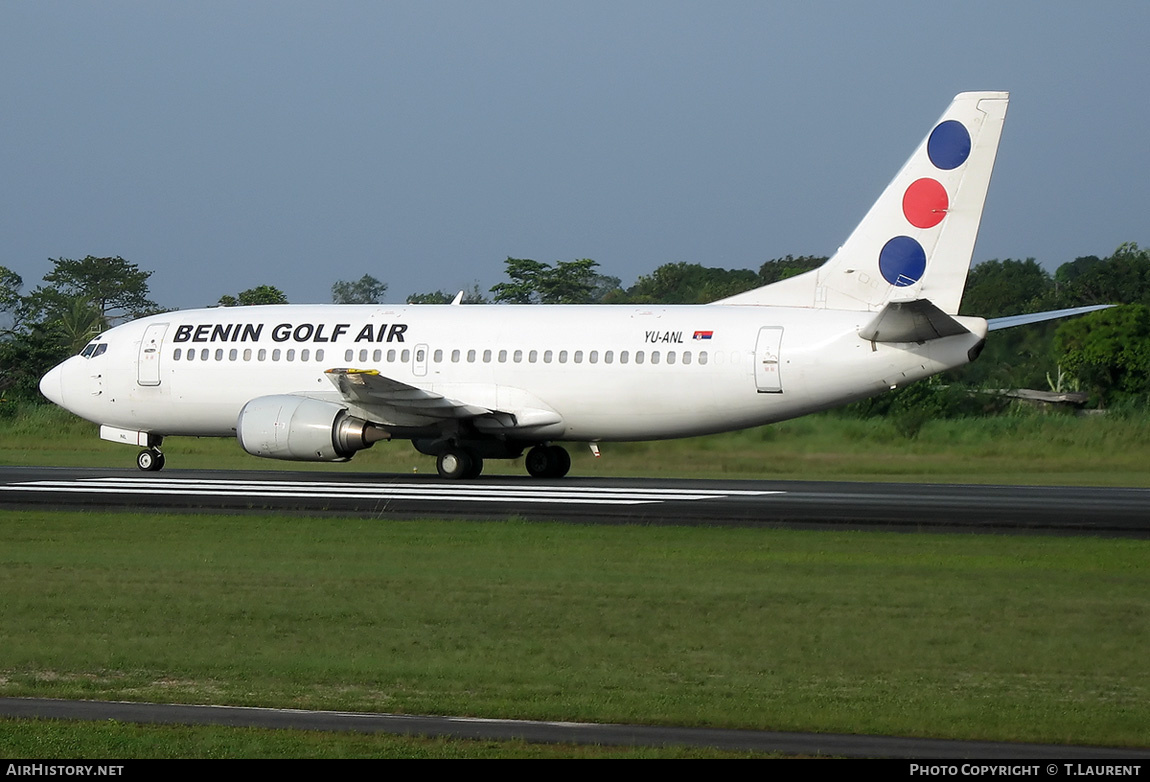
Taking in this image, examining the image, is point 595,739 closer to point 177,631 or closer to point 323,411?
point 177,631

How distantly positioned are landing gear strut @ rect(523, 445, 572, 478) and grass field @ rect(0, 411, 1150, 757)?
10955mm

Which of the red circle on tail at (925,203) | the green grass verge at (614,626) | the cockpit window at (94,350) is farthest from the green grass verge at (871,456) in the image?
the green grass verge at (614,626)

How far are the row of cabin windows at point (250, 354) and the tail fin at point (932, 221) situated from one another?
11924 mm

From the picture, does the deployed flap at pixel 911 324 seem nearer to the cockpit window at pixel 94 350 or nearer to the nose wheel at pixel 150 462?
the nose wheel at pixel 150 462

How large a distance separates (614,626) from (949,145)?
723 inches

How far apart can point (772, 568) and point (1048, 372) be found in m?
34.5

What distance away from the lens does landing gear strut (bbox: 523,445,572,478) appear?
3191cm

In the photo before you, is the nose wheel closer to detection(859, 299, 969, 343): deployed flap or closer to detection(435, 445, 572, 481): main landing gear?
detection(435, 445, 572, 481): main landing gear

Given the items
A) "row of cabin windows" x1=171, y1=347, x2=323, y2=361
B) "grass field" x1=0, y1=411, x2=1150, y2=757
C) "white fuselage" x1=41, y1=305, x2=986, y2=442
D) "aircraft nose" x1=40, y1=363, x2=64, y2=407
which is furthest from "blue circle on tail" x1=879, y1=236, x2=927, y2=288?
"aircraft nose" x1=40, y1=363, x2=64, y2=407

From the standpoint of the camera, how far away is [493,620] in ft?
42.2

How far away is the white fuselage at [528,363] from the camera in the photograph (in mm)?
27969

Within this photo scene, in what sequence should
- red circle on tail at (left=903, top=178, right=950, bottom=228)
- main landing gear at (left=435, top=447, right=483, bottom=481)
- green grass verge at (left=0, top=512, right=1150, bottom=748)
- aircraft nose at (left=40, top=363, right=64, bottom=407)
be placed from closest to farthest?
green grass verge at (left=0, top=512, right=1150, bottom=748) < red circle on tail at (left=903, top=178, right=950, bottom=228) < main landing gear at (left=435, top=447, right=483, bottom=481) < aircraft nose at (left=40, top=363, right=64, bottom=407)

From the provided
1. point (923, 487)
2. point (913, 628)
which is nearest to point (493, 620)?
point (913, 628)

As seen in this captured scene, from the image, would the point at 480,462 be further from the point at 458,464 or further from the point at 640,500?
the point at 640,500
